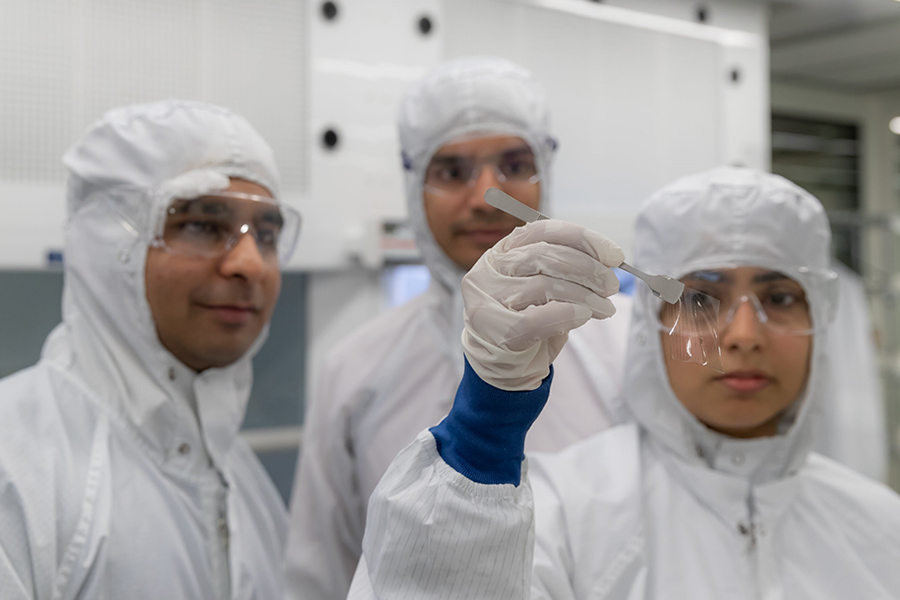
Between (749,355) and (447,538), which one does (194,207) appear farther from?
(749,355)

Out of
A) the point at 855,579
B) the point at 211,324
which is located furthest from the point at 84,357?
the point at 855,579

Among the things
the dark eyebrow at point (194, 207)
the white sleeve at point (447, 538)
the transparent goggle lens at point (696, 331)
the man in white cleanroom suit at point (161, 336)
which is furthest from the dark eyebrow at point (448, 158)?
the white sleeve at point (447, 538)

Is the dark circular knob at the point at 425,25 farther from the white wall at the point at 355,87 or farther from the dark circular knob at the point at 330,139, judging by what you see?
the dark circular knob at the point at 330,139

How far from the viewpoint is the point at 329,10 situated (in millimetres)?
2055

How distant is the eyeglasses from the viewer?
1138 mm

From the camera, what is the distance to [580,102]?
2.43m

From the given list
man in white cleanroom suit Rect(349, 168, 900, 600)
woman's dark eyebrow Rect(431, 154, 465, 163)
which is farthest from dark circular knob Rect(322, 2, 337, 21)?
man in white cleanroom suit Rect(349, 168, 900, 600)

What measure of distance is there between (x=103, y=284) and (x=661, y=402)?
39.4 inches

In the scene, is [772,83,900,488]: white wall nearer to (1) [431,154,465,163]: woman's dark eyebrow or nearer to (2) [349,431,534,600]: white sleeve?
(1) [431,154,465,163]: woman's dark eyebrow

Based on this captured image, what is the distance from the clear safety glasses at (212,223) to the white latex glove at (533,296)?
2.17ft

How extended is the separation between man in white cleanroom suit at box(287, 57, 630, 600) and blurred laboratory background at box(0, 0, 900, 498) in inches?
21.0

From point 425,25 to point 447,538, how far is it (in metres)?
1.81

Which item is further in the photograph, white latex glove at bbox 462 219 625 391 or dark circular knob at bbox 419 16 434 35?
dark circular knob at bbox 419 16 434 35

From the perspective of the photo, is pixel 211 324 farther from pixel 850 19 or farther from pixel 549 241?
pixel 850 19
